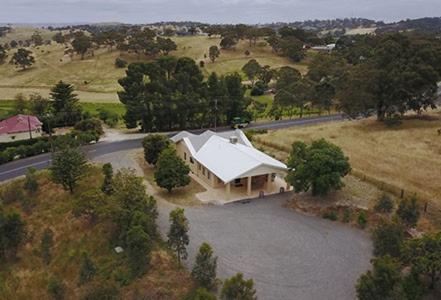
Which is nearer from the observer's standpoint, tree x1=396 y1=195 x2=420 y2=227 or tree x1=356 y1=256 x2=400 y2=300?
tree x1=356 y1=256 x2=400 y2=300

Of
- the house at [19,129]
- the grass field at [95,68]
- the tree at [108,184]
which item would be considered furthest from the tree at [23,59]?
the tree at [108,184]

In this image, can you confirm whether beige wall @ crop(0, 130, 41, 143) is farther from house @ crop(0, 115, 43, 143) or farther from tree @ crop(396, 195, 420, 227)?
tree @ crop(396, 195, 420, 227)

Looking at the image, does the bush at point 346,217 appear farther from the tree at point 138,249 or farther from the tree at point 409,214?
the tree at point 138,249

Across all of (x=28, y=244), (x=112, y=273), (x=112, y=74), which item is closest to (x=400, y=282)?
(x=112, y=273)

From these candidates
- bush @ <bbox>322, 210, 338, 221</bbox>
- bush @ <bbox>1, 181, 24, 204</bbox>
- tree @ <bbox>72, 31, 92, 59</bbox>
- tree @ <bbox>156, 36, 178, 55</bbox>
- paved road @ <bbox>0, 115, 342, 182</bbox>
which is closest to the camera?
bush @ <bbox>322, 210, 338, 221</bbox>

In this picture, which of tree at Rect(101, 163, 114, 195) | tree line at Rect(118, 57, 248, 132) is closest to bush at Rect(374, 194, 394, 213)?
tree at Rect(101, 163, 114, 195)

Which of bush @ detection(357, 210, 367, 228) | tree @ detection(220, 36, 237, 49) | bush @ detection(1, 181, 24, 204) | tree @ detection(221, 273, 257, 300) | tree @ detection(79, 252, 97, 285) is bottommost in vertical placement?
bush @ detection(1, 181, 24, 204)

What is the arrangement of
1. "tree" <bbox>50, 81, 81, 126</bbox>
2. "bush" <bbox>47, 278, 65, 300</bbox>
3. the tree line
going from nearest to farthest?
"bush" <bbox>47, 278, 65, 300</bbox>, the tree line, "tree" <bbox>50, 81, 81, 126</bbox>

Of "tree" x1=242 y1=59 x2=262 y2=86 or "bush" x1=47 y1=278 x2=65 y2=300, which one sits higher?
"tree" x1=242 y1=59 x2=262 y2=86
